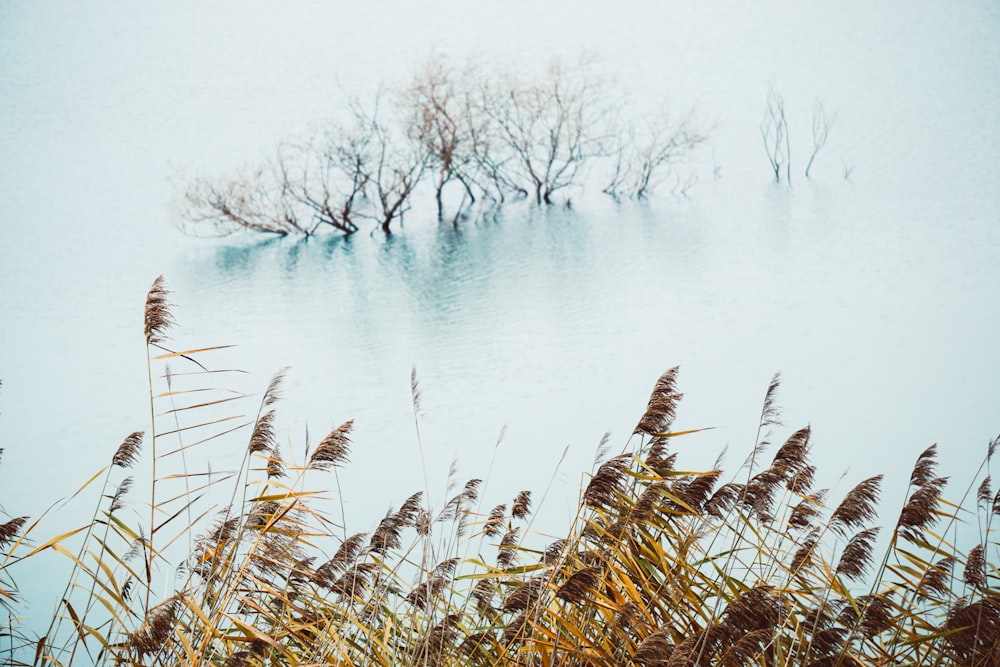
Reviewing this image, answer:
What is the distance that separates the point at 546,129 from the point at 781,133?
1.14 meters

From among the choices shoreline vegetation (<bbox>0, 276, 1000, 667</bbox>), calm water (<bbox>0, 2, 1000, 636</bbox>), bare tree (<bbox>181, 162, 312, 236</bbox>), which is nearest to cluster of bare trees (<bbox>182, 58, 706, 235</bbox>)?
bare tree (<bbox>181, 162, 312, 236</bbox>)

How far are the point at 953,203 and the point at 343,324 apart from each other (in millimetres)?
2910

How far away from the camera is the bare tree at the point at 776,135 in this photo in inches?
164

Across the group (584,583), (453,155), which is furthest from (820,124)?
(584,583)

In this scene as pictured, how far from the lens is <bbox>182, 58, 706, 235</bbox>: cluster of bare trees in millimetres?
4008

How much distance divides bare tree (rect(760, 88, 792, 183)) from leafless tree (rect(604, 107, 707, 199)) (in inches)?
12.3

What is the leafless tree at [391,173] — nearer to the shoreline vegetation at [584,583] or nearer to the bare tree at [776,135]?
the bare tree at [776,135]

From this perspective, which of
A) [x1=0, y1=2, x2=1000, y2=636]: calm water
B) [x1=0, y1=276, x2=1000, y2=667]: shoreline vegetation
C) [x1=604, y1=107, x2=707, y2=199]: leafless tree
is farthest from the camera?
[x1=604, y1=107, x2=707, y2=199]: leafless tree

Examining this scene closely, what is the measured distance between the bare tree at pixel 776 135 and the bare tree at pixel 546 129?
2.55 feet

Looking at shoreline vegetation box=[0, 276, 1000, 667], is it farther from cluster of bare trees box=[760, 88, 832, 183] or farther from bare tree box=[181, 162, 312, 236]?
cluster of bare trees box=[760, 88, 832, 183]

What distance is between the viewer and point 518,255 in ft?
13.3

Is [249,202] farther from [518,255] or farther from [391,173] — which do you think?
[518,255]

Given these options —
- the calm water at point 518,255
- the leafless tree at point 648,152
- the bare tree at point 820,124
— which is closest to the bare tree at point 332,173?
the calm water at point 518,255

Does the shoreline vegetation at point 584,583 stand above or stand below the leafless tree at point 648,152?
below
